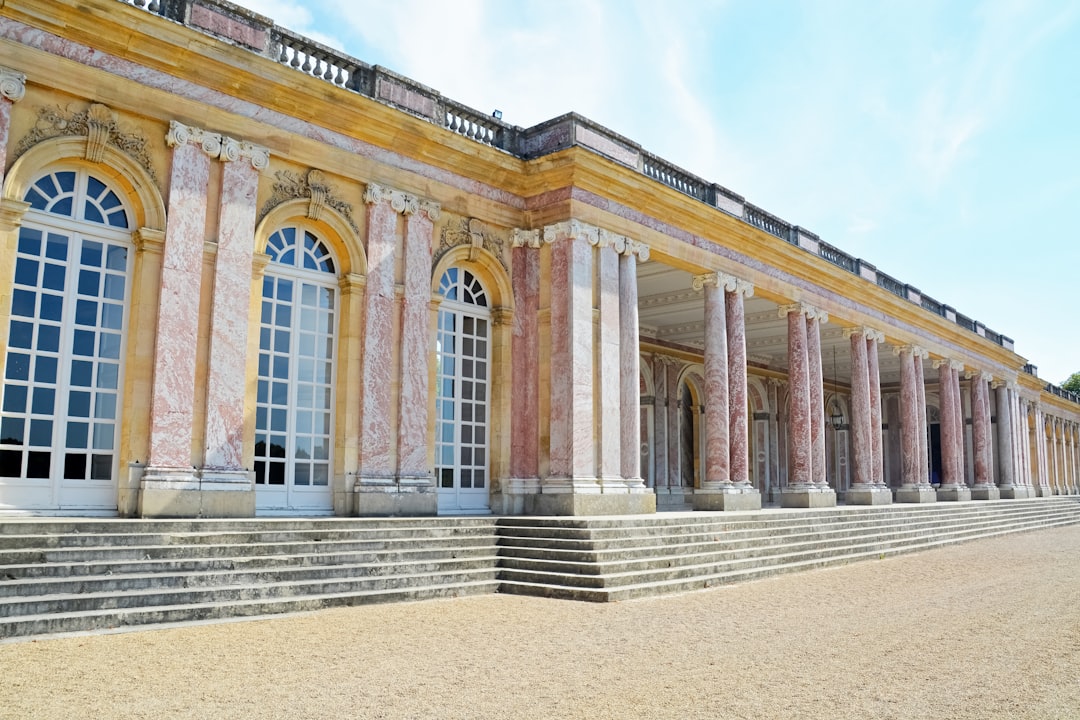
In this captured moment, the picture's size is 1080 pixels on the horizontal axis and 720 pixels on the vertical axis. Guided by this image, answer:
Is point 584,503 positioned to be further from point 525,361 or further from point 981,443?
point 981,443

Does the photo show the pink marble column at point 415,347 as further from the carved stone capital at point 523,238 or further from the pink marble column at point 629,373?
the pink marble column at point 629,373

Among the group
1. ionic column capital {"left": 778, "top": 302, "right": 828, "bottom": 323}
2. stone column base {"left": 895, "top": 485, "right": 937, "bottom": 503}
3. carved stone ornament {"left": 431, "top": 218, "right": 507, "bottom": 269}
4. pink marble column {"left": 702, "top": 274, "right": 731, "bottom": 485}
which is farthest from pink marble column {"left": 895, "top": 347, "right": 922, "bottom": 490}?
carved stone ornament {"left": 431, "top": 218, "right": 507, "bottom": 269}

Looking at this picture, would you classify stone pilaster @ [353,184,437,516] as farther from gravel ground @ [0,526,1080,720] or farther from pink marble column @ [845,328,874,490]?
pink marble column @ [845,328,874,490]

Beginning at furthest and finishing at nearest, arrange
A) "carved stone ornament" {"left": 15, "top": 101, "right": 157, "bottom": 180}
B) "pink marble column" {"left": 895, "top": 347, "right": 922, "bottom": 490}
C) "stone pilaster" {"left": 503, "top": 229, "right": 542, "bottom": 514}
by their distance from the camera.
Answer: "pink marble column" {"left": 895, "top": 347, "right": 922, "bottom": 490} < "stone pilaster" {"left": 503, "top": 229, "right": 542, "bottom": 514} < "carved stone ornament" {"left": 15, "top": 101, "right": 157, "bottom": 180}

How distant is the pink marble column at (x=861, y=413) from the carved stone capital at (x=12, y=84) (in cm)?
1873

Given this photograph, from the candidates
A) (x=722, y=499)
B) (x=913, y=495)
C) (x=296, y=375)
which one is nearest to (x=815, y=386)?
(x=722, y=499)

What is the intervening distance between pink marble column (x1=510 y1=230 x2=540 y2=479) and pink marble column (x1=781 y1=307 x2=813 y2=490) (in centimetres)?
736

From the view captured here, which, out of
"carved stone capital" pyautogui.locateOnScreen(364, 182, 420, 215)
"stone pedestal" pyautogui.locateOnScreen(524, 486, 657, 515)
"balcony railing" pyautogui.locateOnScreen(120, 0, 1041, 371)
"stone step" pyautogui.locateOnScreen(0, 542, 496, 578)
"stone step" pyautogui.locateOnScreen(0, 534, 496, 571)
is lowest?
"stone step" pyautogui.locateOnScreen(0, 542, 496, 578)

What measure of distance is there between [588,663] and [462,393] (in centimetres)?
810

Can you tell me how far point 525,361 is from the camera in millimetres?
14344

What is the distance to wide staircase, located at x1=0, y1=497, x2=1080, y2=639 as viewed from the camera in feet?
24.9

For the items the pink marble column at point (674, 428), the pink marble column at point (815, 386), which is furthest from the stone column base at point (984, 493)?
the pink marble column at point (815, 386)

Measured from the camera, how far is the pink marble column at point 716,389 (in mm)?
16578

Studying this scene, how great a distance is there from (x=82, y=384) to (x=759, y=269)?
43.4 ft
